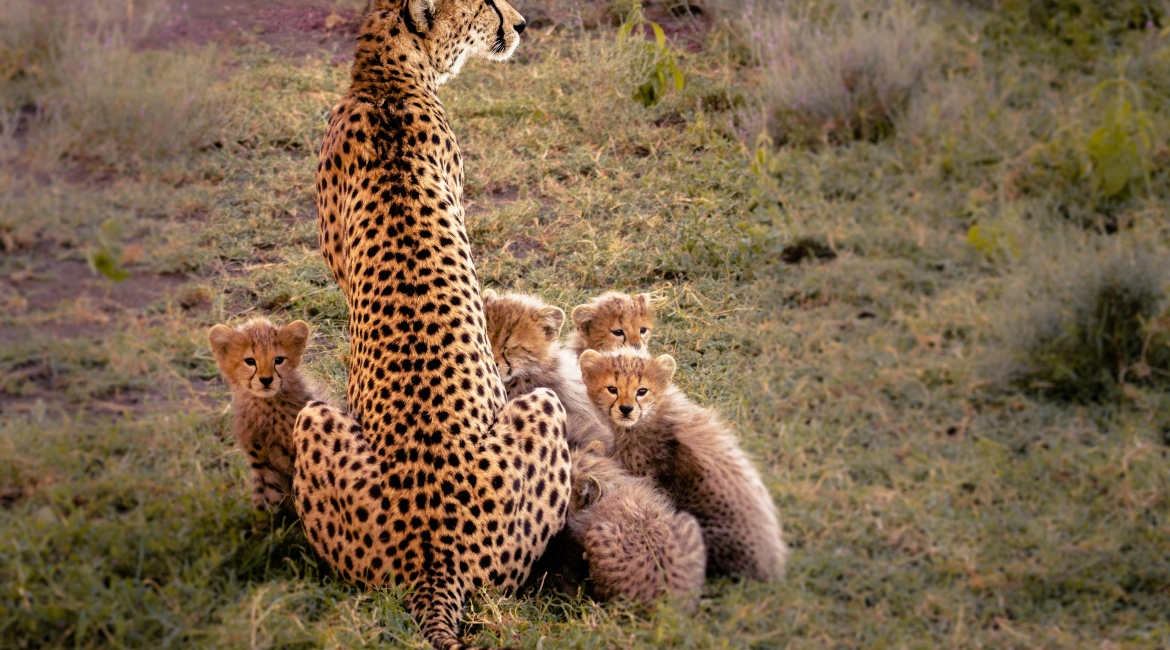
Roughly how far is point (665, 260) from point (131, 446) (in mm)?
2301

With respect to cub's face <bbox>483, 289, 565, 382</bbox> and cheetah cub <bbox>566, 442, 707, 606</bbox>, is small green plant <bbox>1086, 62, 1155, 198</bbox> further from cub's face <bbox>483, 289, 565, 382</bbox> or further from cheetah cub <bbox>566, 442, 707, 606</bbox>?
cheetah cub <bbox>566, 442, 707, 606</bbox>

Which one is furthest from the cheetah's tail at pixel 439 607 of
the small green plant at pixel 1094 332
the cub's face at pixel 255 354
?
the small green plant at pixel 1094 332

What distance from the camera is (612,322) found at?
3.98 metres

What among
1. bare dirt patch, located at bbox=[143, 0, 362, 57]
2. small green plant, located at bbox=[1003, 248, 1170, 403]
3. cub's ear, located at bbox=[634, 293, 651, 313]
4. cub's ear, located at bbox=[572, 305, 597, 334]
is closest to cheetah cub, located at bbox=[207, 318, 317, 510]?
cub's ear, located at bbox=[572, 305, 597, 334]

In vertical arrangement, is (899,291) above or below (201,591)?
above

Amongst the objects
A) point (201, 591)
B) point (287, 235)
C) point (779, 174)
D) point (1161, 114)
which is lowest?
point (201, 591)

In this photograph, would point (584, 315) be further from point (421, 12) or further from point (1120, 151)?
point (1120, 151)

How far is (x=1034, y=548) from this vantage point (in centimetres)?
344

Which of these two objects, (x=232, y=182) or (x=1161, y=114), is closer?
(x=232, y=182)

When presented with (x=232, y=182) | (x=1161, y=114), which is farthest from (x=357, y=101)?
(x=1161, y=114)

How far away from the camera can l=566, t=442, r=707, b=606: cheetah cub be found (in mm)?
2947

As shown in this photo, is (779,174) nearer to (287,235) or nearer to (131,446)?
(287,235)

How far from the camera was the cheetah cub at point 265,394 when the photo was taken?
3.32 meters

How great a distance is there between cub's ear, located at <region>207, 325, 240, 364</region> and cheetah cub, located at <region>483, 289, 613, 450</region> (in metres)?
0.79
